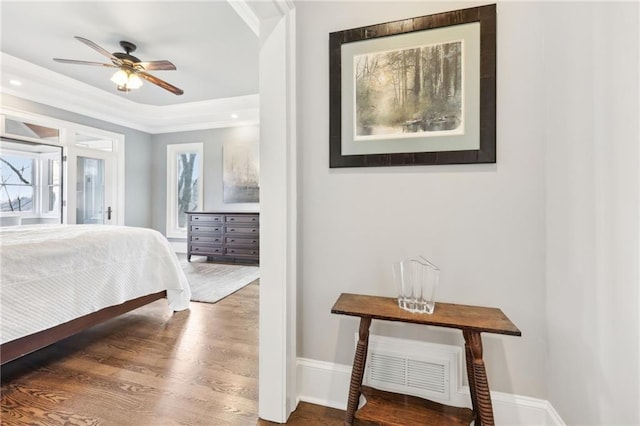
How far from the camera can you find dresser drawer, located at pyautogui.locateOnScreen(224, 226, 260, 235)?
4.98 m

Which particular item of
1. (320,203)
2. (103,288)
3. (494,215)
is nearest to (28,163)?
(103,288)

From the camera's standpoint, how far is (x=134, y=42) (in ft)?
10.5

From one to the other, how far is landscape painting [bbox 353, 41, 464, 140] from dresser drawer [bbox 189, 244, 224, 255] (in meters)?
4.27

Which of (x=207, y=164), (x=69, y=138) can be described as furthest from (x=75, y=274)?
(x=207, y=164)

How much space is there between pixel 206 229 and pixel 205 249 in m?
0.36

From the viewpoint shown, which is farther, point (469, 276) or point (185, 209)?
point (185, 209)

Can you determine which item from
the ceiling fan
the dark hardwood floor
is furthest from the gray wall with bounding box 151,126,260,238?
the dark hardwood floor

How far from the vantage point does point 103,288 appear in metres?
2.25

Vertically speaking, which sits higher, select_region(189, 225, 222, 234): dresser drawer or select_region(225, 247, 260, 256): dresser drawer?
select_region(189, 225, 222, 234): dresser drawer

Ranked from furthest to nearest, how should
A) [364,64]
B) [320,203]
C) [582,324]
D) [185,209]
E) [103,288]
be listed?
[185,209] < [103,288] < [320,203] < [364,64] < [582,324]

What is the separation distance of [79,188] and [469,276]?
5.79 m

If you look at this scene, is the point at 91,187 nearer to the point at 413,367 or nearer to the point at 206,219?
the point at 206,219

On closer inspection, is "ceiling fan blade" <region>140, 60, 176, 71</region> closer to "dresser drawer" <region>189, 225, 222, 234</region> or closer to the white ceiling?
the white ceiling

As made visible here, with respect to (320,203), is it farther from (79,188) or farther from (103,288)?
(79,188)
